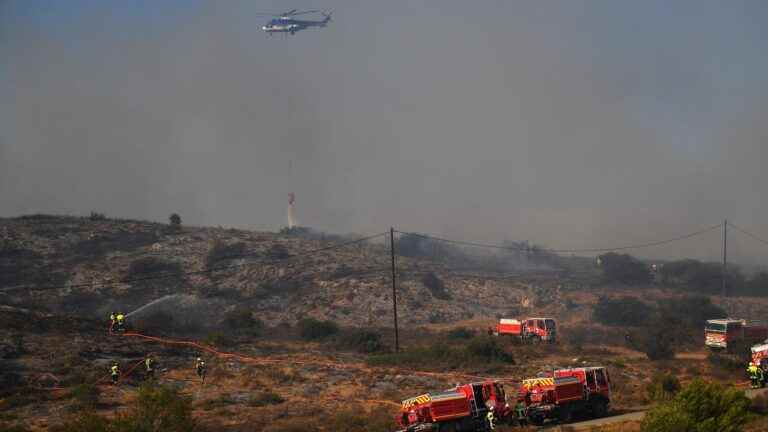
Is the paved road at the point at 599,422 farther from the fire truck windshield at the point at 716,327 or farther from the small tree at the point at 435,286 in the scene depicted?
the small tree at the point at 435,286

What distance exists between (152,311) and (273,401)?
36.6 m

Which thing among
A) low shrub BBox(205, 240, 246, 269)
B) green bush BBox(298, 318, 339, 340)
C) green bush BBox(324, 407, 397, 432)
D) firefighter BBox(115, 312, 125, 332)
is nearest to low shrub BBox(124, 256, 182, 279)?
low shrub BBox(205, 240, 246, 269)

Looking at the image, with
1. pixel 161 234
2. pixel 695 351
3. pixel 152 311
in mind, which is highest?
pixel 161 234

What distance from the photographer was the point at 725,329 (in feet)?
176

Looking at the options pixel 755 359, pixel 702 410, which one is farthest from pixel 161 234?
pixel 702 410

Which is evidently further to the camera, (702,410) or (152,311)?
(152,311)

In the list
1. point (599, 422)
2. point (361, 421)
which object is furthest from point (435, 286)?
point (361, 421)

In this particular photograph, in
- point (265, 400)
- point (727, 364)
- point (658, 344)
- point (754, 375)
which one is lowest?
point (727, 364)

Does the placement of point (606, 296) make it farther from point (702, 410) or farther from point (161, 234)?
point (702, 410)

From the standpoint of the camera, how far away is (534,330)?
60.8 m

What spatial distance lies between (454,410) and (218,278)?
60.6m

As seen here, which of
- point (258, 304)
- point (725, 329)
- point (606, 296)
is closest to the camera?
point (725, 329)

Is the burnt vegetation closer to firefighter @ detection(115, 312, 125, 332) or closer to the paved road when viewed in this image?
the paved road

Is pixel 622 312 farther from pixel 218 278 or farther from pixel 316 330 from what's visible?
pixel 218 278
